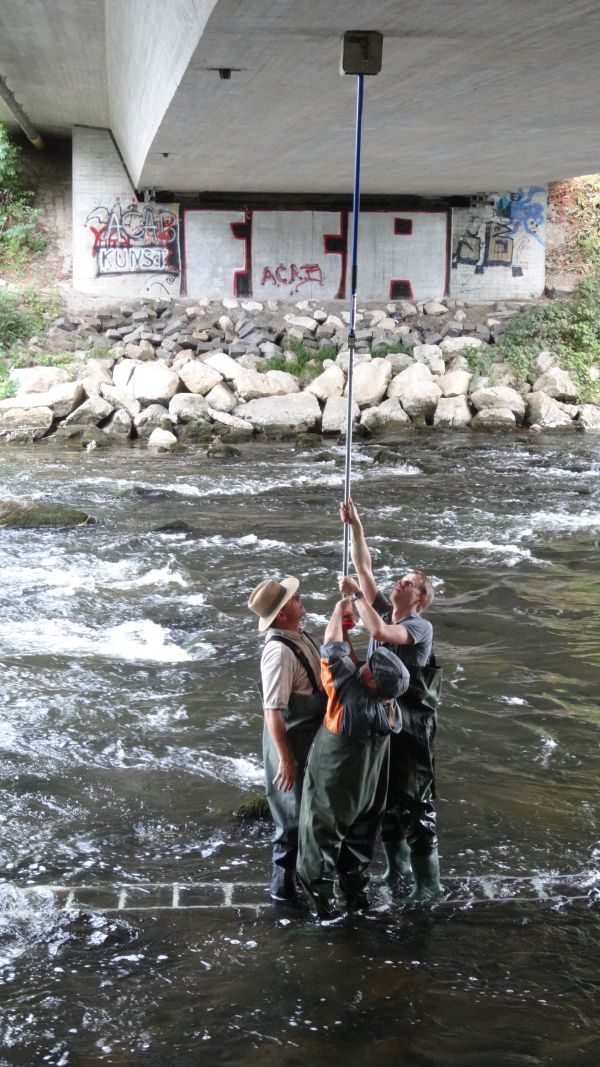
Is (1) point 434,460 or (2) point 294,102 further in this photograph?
(1) point 434,460

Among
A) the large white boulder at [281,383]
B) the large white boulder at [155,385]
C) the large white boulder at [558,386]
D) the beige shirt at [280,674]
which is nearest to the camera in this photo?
the beige shirt at [280,674]

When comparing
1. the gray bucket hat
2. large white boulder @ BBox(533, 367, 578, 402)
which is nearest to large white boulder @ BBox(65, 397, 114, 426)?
large white boulder @ BBox(533, 367, 578, 402)

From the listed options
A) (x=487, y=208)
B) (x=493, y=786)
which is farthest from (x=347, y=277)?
(x=493, y=786)

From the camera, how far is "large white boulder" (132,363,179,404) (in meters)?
22.4

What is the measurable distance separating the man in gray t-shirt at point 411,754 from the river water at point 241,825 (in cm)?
24

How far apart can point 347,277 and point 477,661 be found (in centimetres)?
2193

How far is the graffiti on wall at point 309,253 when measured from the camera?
28703mm

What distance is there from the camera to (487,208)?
29688 mm

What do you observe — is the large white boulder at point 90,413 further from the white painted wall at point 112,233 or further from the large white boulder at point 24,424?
the white painted wall at point 112,233

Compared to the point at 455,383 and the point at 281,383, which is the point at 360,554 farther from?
the point at 455,383

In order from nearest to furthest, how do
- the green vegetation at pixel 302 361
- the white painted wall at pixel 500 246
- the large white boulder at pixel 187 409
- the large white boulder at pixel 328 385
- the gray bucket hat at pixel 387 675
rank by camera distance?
the gray bucket hat at pixel 387 675 → the large white boulder at pixel 187 409 → the large white boulder at pixel 328 385 → the green vegetation at pixel 302 361 → the white painted wall at pixel 500 246

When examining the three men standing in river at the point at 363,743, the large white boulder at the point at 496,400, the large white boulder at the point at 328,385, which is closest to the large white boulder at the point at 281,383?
the large white boulder at the point at 328,385

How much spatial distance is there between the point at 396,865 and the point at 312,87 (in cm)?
1112

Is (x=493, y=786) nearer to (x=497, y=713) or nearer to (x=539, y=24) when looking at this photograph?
(x=497, y=713)
